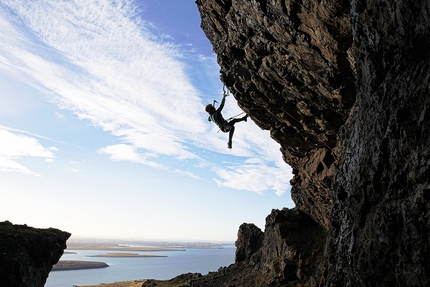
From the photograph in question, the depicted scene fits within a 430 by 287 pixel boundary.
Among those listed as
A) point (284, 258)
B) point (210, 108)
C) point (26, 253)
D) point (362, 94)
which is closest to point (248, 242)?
point (284, 258)

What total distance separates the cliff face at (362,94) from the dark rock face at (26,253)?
57.7 ft

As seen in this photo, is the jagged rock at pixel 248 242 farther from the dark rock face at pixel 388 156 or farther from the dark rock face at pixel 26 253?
the dark rock face at pixel 388 156

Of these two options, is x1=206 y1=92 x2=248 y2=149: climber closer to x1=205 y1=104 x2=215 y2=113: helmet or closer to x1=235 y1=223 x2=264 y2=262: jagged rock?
x1=205 y1=104 x2=215 y2=113: helmet

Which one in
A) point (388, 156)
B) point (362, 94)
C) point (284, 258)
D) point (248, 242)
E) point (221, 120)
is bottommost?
point (284, 258)

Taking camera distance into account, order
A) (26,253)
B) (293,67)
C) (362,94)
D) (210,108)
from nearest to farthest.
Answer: (362,94)
(293,67)
(210,108)
(26,253)

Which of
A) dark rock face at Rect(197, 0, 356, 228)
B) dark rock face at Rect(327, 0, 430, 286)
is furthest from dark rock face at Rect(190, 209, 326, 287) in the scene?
dark rock face at Rect(327, 0, 430, 286)

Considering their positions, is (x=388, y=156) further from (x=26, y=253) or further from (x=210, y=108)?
(x=26, y=253)

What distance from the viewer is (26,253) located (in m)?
20.3

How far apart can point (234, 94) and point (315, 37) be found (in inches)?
297

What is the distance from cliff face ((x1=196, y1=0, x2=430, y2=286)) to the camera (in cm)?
563

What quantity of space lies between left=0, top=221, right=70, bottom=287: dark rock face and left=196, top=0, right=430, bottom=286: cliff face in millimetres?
17594

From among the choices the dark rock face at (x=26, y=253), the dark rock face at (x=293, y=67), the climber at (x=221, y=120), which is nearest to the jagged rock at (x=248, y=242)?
the dark rock face at (x=293, y=67)

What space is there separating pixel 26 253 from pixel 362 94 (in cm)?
2202

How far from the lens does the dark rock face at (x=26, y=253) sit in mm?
18188
